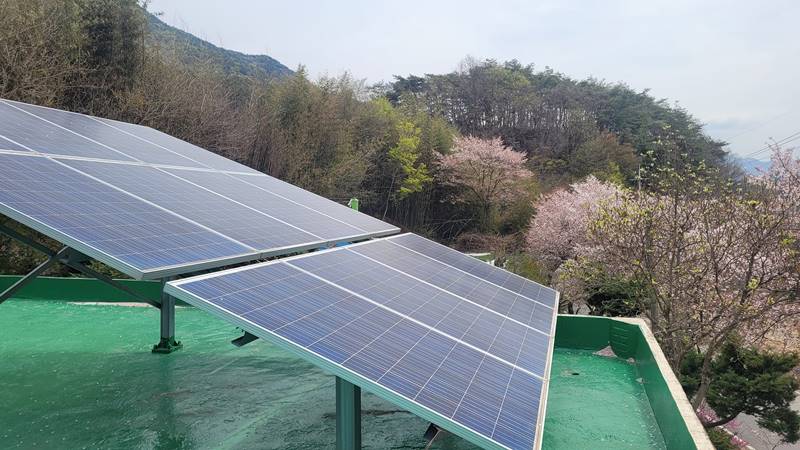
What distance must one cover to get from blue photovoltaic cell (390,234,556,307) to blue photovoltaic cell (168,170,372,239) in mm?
915

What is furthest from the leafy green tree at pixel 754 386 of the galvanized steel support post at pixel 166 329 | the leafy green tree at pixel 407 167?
the leafy green tree at pixel 407 167

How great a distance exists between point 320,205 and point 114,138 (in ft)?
10.3

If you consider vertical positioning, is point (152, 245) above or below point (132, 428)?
above

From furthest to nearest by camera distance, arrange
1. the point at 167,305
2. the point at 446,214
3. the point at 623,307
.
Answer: the point at 446,214, the point at 623,307, the point at 167,305

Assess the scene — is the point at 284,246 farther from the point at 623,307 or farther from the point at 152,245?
the point at 623,307

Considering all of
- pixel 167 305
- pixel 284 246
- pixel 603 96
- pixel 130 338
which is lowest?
pixel 130 338

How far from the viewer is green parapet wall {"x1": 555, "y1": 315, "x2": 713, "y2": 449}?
4.14 m

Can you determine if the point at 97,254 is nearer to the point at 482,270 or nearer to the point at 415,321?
the point at 415,321

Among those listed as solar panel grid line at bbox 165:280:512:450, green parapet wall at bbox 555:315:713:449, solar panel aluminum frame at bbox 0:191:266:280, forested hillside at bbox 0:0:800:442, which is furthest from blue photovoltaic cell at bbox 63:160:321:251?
forested hillside at bbox 0:0:800:442

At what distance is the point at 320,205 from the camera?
8367mm

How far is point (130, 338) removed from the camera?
7645mm

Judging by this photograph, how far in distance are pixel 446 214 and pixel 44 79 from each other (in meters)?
25.0

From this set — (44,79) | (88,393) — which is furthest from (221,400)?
(44,79)

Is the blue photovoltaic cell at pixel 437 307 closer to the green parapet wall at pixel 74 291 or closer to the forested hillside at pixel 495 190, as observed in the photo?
the green parapet wall at pixel 74 291
